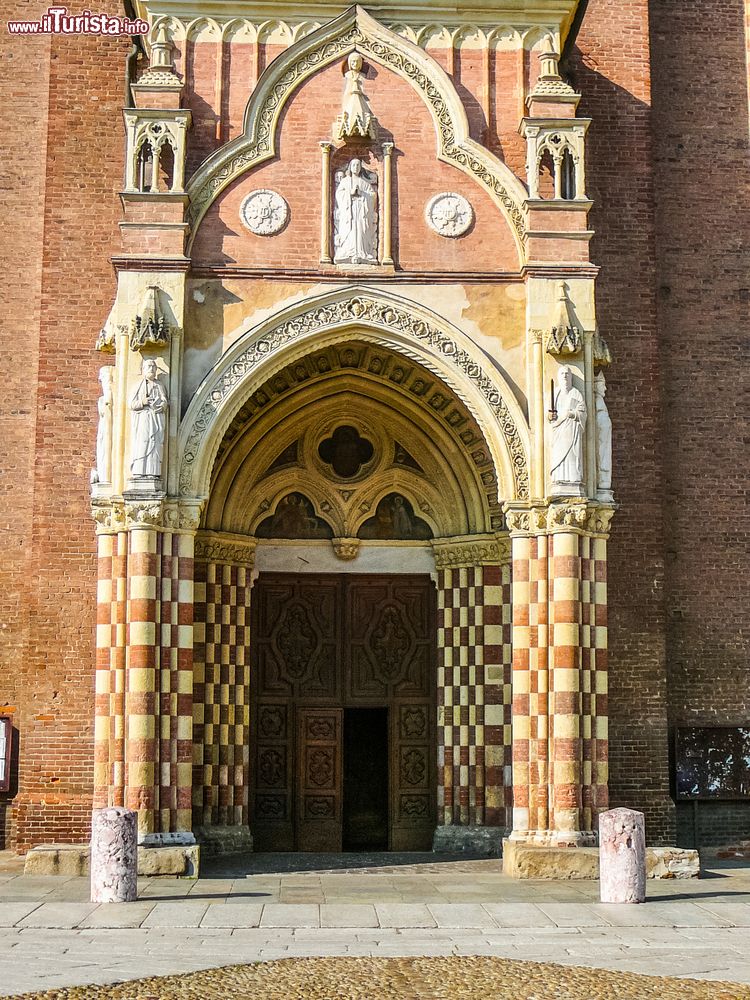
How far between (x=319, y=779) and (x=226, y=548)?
10.5 feet

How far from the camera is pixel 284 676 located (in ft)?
57.8

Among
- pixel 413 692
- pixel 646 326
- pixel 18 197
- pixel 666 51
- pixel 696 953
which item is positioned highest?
pixel 666 51

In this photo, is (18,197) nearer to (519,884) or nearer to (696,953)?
(519,884)

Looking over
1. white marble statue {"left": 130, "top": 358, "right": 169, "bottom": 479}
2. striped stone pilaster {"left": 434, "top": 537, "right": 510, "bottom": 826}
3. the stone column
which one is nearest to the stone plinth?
striped stone pilaster {"left": 434, "top": 537, "right": 510, "bottom": 826}

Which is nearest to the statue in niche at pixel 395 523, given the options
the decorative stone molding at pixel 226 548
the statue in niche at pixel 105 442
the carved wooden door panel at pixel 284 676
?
the carved wooden door panel at pixel 284 676

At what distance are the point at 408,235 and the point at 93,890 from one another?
313 inches

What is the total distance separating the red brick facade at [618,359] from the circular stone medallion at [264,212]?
6.42ft

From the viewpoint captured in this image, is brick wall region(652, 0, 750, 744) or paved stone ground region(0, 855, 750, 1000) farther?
brick wall region(652, 0, 750, 744)

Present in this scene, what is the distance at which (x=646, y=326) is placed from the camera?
1786 centimetres

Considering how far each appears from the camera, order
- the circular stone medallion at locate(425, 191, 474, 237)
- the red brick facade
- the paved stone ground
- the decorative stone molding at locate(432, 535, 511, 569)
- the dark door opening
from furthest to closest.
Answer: the dark door opening → the red brick facade → the decorative stone molding at locate(432, 535, 511, 569) → the circular stone medallion at locate(425, 191, 474, 237) → the paved stone ground

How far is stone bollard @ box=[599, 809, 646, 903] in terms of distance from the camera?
12.8m

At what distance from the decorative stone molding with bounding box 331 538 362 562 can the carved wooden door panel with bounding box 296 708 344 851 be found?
1.99 m

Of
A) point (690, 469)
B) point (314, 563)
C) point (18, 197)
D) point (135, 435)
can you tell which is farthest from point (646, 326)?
point (18, 197)

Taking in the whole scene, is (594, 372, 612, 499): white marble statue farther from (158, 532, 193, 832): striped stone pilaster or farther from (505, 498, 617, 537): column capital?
(158, 532, 193, 832): striped stone pilaster
